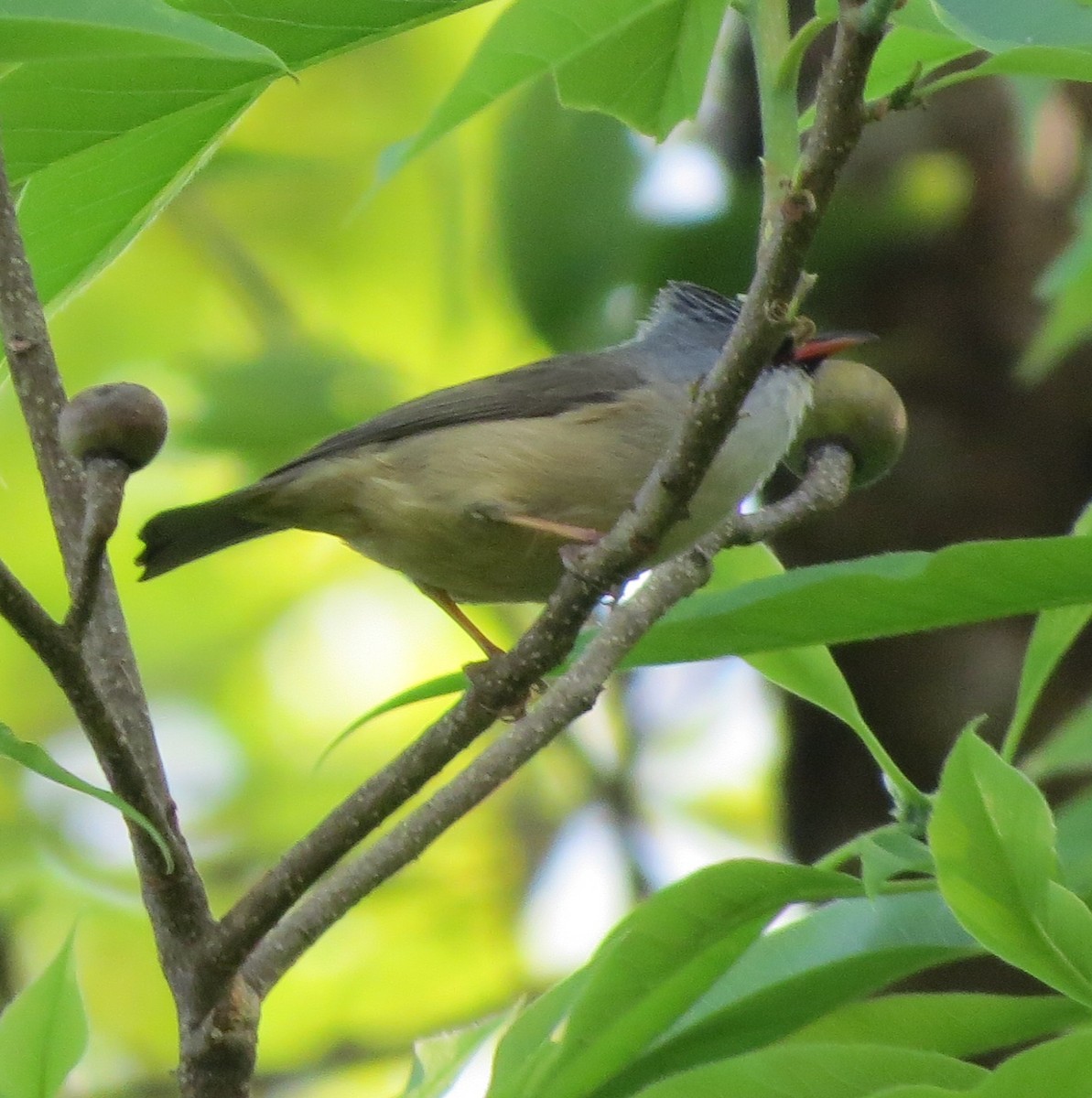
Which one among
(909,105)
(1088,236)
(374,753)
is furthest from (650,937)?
(374,753)

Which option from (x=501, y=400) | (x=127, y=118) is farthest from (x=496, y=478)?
(x=127, y=118)

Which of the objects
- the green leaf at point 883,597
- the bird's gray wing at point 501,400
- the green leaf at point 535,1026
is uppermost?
the bird's gray wing at point 501,400

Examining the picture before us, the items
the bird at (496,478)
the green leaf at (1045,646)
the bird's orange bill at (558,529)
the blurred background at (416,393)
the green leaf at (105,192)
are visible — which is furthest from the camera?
the blurred background at (416,393)

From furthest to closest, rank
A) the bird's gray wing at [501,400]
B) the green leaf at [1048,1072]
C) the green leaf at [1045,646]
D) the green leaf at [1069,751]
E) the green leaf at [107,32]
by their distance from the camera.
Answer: the bird's gray wing at [501,400] → the green leaf at [1069,751] → the green leaf at [1045,646] → the green leaf at [1048,1072] → the green leaf at [107,32]

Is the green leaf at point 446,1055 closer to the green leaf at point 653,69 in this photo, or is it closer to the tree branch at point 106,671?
the tree branch at point 106,671

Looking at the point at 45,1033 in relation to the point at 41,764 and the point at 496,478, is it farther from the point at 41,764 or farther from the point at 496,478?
the point at 496,478

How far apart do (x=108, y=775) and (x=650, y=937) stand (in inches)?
31.4

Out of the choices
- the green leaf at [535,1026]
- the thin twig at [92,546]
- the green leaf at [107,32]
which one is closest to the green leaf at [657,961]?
the green leaf at [535,1026]

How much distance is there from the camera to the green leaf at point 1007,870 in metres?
1.91

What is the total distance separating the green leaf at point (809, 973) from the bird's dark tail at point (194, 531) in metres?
1.89

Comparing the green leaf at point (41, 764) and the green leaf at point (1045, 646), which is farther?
the green leaf at point (1045, 646)

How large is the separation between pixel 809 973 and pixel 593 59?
1411mm

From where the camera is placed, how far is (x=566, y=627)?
225 cm

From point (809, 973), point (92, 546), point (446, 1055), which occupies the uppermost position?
point (92, 546)
